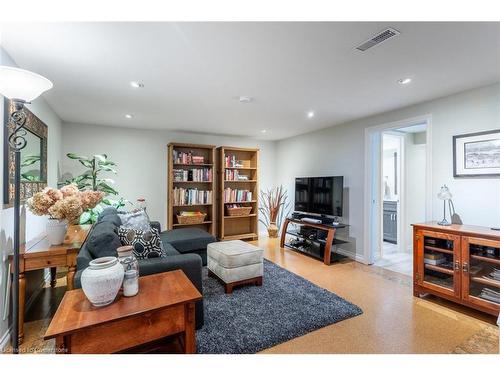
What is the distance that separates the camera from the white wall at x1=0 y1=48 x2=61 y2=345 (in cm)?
178

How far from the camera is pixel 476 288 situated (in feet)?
7.48

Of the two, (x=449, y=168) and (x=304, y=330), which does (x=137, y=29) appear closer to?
(x=304, y=330)

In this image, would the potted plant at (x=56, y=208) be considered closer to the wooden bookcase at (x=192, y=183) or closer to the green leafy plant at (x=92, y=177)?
the green leafy plant at (x=92, y=177)

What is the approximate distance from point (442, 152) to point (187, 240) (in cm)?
330

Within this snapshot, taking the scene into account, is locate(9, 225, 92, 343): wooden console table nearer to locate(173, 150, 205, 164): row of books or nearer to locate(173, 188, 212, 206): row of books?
locate(173, 188, 212, 206): row of books

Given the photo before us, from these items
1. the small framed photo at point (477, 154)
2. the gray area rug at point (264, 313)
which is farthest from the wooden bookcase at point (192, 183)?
the small framed photo at point (477, 154)

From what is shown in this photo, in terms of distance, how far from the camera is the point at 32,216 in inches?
97.0

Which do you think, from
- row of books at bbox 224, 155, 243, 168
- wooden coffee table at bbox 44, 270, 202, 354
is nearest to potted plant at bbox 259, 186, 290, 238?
row of books at bbox 224, 155, 243, 168

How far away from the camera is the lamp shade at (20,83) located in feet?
4.30

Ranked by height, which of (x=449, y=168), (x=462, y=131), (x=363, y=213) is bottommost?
(x=363, y=213)

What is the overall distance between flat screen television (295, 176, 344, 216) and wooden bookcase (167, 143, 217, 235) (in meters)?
1.70

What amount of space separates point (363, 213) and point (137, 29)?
358cm

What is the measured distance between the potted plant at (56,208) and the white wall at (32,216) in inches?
7.3
